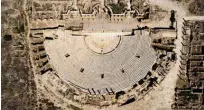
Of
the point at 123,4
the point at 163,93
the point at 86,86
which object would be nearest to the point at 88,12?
the point at 123,4

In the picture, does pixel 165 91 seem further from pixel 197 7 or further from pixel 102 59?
pixel 197 7

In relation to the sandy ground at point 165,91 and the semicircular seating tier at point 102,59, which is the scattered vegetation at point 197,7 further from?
the semicircular seating tier at point 102,59

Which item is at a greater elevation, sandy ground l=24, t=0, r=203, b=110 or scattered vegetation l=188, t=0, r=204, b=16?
scattered vegetation l=188, t=0, r=204, b=16

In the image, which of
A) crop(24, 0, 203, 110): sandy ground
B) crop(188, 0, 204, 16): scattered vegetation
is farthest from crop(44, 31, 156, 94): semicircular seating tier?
crop(188, 0, 204, 16): scattered vegetation

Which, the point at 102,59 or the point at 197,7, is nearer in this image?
the point at 197,7

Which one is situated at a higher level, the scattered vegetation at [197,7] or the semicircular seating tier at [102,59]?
the scattered vegetation at [197,7]

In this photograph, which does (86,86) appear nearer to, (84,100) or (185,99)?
(84,100)

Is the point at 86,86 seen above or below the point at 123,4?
below

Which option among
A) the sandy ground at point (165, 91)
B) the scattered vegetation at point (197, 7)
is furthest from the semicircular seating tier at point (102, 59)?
the scattered vegetation at point (197, 7)

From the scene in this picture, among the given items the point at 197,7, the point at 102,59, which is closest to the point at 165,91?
the point at 102,59

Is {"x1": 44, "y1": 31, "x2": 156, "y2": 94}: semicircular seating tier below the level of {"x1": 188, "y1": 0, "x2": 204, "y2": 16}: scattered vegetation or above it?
below

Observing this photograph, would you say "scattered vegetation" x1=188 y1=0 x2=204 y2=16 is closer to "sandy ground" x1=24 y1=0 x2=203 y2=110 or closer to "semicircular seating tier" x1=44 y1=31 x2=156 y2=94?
"sandy ground" x1=24 y1=0 x2=203 y2=110
